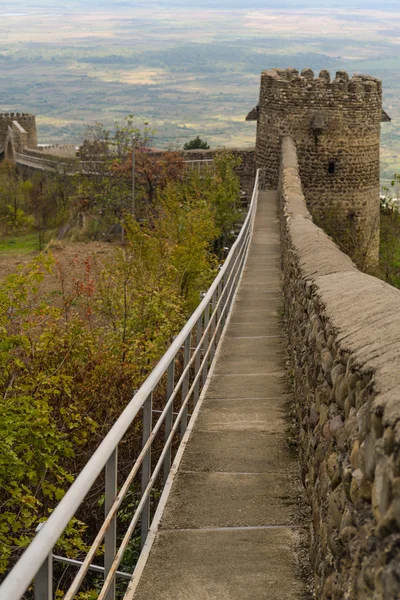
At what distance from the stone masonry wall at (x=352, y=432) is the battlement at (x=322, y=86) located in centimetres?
2215

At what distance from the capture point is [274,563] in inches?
191

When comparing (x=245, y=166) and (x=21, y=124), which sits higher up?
(x=21, y=124)

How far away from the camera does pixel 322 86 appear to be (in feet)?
90.5

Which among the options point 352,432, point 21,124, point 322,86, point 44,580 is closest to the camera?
point 44,580

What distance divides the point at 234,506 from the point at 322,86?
77.5ft

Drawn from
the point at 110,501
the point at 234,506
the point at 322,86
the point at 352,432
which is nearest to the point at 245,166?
the point at 322,86

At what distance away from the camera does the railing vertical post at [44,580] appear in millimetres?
2918

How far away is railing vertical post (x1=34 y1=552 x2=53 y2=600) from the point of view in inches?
115

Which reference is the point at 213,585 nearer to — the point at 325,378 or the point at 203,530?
the point at 203,530

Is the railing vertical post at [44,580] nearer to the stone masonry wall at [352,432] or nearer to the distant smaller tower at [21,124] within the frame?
the stone masonry wall at [352,432]

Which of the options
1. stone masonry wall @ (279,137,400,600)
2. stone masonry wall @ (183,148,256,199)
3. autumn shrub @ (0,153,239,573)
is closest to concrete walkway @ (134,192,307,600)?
stone masonry wall @ (279,137,400,600)

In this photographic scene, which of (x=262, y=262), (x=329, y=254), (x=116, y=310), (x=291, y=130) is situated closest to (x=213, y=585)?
(x=329, y=254)

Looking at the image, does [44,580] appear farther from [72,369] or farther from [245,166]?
[245,166]

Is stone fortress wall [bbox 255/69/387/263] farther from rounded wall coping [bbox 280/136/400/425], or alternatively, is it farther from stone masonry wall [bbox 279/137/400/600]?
stone masonry wall [bbox 279/137/400/600]
